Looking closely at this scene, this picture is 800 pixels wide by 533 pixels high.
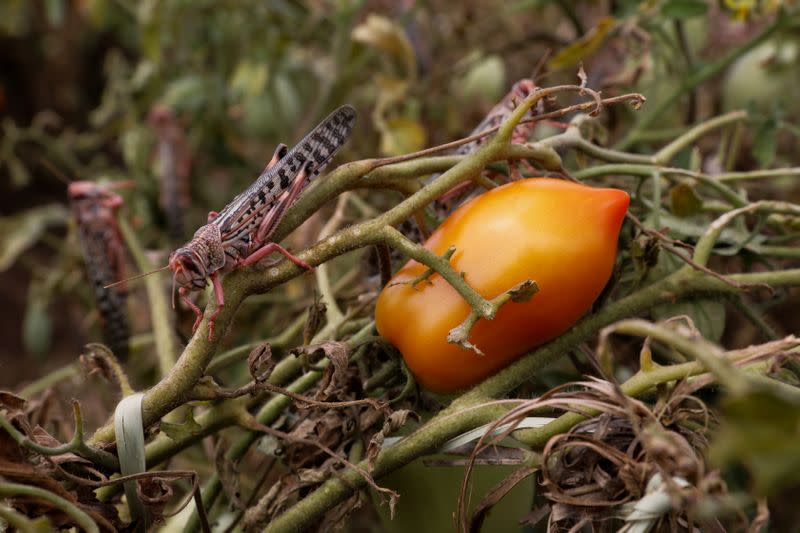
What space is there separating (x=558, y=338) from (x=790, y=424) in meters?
0.27

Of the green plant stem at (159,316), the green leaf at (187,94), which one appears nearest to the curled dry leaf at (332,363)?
the green plant stem at (159,316)

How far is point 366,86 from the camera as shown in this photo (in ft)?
4.45

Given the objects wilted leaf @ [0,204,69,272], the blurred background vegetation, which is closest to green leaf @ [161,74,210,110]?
the blurred background vegetation

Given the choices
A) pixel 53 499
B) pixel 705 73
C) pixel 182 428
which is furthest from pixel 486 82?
pixel 53 499

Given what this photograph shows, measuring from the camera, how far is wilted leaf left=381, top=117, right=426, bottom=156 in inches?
38.4

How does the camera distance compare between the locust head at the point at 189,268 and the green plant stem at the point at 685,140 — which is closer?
the locust head at the point at 189,268

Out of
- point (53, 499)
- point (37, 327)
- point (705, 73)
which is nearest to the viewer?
point (53, 499)

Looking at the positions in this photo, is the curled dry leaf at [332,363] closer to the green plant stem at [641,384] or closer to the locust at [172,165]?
the green plant stem at [641,384]

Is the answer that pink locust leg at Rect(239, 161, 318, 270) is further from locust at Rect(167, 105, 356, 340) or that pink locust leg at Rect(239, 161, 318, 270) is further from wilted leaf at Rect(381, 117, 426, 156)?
wilted leaf at Rect(381, 117, 426, 156)

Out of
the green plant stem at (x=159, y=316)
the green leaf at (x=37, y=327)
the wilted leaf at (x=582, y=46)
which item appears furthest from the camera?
the green leaf at (x=37, y=327)

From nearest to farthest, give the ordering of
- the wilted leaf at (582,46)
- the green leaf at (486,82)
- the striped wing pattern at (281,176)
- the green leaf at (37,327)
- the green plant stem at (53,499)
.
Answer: the green plant stem at (53,499)
the striped wing pattern at (281,176)
the wilted leaf at (582,46)
the green leaf at (486,82)
the green leaf at (37,327)

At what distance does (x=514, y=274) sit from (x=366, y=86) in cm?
94

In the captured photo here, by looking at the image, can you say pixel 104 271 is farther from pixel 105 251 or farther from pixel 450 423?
pixel 450 423

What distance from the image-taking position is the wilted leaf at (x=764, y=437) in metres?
0.26
